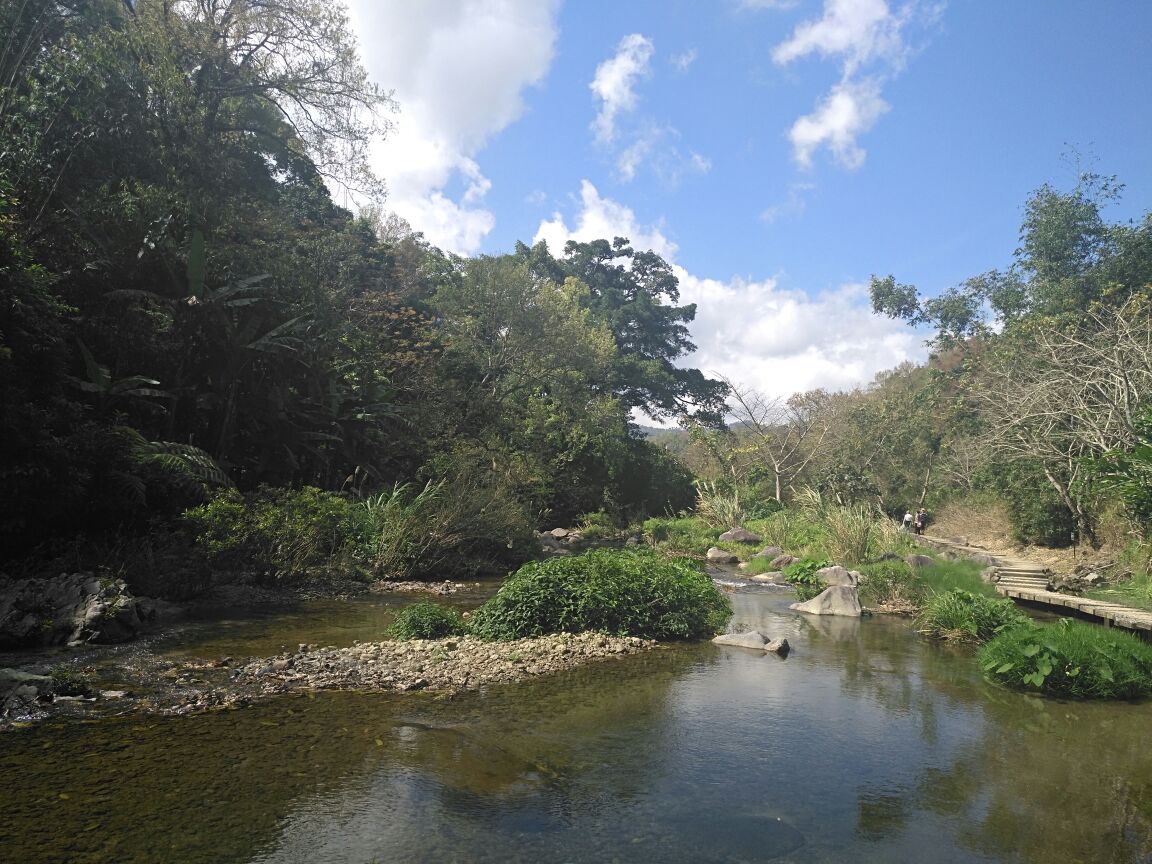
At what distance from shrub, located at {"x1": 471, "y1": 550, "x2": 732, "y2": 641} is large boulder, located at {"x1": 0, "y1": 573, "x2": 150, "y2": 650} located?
3948 millimetres

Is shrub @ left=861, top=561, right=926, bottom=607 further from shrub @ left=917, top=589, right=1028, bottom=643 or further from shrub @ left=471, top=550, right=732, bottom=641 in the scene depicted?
shrub @ left=471, top=550, right=732, bottom=641

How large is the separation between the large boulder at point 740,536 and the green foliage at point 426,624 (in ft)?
45.3

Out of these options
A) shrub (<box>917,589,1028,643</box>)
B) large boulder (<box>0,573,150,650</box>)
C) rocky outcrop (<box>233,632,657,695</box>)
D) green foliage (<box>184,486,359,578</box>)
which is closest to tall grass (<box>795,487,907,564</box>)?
shrub (<box>917,589,1028,643</box>)

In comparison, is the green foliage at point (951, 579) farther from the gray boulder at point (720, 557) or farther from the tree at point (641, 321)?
the tree at point (641, 321)

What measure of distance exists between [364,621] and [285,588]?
2.54 meters

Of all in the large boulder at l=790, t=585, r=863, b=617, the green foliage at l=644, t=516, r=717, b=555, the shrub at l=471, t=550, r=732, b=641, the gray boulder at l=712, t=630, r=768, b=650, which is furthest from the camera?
the green foliage at l=644, t=516, r=717, b=555

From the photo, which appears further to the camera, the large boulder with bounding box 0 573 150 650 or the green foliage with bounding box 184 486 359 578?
the green foliage with bounding box 184 486 359 578

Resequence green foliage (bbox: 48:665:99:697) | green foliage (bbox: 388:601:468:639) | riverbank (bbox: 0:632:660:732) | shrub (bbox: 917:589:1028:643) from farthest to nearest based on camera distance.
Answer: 1. shrub (bbox: 917:589:1028:643)
2. green foliage (bbox: 388:601:468:639)
3. green foliage (bbox: 48:665:99:697)
4. riverbank (bbox: 0:632:660:732)

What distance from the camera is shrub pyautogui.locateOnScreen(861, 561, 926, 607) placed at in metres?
13.3

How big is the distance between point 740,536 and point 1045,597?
9288mm

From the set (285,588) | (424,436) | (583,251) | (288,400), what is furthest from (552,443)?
(583,251)

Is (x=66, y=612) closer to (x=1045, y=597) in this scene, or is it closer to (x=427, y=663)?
(x=427, y=663)

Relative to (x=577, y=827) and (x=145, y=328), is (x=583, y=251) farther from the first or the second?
(x=577, y=827)

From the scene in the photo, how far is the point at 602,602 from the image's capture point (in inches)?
383
